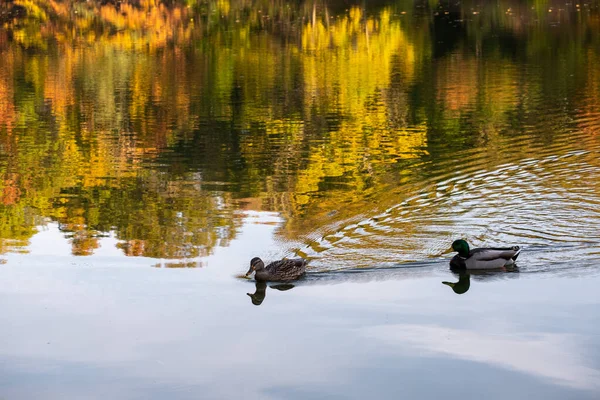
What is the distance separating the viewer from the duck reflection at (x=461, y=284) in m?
14.1

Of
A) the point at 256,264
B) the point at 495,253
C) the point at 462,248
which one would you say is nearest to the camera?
the point at 256,264

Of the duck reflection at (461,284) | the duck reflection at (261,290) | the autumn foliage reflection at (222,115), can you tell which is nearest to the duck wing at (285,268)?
the duck reflection at (261,290)

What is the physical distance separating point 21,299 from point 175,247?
2.99m

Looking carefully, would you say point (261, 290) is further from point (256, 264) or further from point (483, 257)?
point (483, 257)

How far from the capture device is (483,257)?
48.0ft

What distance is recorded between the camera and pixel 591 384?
34.7 ft

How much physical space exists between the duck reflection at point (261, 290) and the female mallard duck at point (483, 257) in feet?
7.72

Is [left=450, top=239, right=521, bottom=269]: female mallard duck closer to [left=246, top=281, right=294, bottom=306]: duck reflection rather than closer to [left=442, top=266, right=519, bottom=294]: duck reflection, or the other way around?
[left=442, top=266, right=519, bottom=294]: duck reflection

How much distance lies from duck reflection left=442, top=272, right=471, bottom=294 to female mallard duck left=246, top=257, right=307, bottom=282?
1957mm

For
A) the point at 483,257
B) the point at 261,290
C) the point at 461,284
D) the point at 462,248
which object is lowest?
the point at 461,284

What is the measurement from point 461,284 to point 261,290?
2653 mm

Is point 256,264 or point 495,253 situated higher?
point 256,264

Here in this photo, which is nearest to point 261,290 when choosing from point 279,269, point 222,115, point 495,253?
point 279,269

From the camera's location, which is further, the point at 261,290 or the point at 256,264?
the point at 256,264
